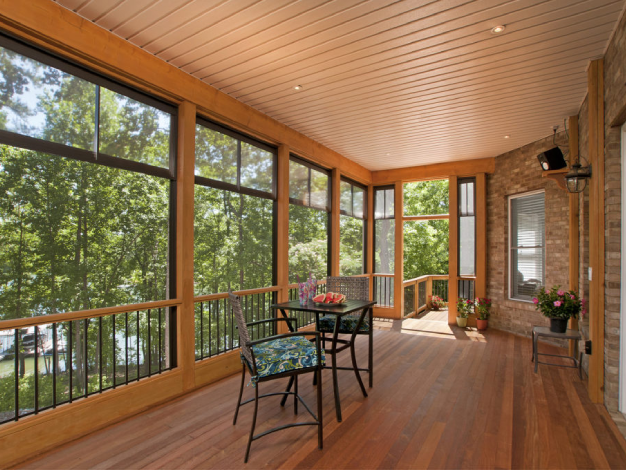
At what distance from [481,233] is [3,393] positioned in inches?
266

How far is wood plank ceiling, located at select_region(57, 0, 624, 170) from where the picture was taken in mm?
2527

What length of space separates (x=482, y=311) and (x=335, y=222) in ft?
9.99

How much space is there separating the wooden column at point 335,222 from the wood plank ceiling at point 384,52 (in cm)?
162

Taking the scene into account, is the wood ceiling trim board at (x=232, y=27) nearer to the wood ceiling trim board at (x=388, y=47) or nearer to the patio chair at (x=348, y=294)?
the wood ceiling trim board at (x=388, y=47)

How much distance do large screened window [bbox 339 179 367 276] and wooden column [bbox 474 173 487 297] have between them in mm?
2231

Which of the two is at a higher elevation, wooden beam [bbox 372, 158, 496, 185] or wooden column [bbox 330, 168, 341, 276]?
wooden beam [bbox 372, 158, 496, 185]

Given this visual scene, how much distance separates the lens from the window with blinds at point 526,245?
18.7ft

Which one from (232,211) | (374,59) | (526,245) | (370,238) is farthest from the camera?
(370,238)

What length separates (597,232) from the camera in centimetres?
321

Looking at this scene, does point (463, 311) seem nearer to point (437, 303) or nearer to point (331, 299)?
point (437, 303)

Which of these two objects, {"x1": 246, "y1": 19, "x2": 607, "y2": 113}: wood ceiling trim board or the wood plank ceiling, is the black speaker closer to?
the wood plank ceiling

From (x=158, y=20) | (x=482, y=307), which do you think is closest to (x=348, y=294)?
(x=158, y=20)

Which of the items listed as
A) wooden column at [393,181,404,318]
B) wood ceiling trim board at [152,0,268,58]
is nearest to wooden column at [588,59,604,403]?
wood ceiling trim board at [152,0,268,58]

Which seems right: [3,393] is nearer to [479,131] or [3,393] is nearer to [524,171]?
[479,131]
